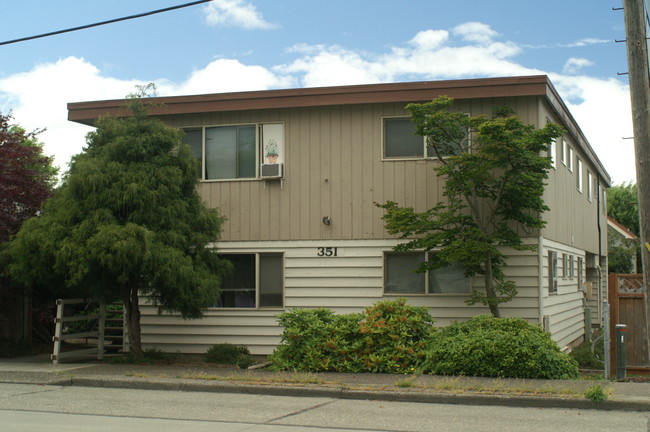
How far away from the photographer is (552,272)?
17984 millimetres

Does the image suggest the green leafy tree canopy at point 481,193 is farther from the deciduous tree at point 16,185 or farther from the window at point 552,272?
the deciduous tree at point 16,185

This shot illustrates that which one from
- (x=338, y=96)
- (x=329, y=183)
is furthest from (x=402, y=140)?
(x=329, y=183)

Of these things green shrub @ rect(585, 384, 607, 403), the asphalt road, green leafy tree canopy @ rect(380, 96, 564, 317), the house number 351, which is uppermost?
green leafy tree canopy @ rect(380, 96, 564, 317)

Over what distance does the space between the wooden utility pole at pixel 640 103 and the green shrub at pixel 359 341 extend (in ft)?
13.2

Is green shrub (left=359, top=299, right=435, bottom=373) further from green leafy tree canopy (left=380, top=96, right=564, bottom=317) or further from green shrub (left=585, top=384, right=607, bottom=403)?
green shrub (left=585, top=384, right=607, bottom=403)

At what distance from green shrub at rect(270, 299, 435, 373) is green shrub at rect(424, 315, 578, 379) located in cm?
60

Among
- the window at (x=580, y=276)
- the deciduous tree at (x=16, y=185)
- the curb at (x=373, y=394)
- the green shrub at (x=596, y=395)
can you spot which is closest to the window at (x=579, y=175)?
the window at (x=580, y=276)

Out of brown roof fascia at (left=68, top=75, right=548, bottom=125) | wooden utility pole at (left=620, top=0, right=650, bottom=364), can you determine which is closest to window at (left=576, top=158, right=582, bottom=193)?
brown roof fascia at (left=68, top=75, right=548, bottom=125)

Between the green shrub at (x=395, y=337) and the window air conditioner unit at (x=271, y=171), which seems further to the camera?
the window air conditioner unit at (x=271, y=171)

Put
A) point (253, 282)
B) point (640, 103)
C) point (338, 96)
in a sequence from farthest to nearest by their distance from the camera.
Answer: point (253, 282) → point (338, 96) → point (640, 103)

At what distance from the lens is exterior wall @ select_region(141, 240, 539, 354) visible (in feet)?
53.0

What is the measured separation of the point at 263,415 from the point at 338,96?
862 centimetres

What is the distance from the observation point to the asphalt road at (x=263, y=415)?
898cm

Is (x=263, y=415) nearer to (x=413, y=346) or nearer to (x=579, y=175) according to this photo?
(x=413, y=346)
